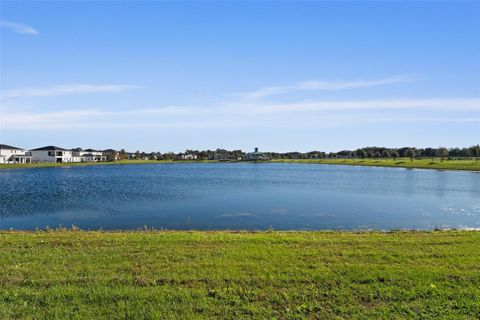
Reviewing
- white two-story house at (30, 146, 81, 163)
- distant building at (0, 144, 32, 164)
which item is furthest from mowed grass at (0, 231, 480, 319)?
white two-story house at (30, 146, 81, 163)

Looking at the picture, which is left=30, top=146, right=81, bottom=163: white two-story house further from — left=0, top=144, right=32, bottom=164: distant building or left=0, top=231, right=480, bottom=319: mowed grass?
left=0, top=231, right=480, bottom=319: mowed grass

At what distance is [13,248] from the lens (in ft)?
38.9

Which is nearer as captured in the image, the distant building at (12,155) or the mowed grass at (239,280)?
the mowed grass at (239,280)

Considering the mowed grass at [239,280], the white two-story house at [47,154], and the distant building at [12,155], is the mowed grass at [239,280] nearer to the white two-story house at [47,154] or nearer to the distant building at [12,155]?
the distant building at [12,155]

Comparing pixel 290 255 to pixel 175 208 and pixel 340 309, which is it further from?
pixel 175 208

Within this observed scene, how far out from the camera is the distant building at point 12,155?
128375 mm

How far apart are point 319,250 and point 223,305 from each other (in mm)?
4945

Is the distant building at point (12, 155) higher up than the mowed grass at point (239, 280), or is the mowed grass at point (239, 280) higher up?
the distant building at point (12, 155)

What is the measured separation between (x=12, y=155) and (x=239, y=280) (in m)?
147

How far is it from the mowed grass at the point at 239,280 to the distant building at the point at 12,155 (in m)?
136

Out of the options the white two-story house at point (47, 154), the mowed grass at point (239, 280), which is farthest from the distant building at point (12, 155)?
the mowed grass at point (239, 280)

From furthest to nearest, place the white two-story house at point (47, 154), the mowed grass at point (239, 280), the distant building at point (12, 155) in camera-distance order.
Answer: the white two-story house at point (47, 154) < the distant building at point (12, 155) < the mowed grass at point (239, 280)

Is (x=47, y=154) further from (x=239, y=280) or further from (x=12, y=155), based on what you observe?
(x=239, y=280)

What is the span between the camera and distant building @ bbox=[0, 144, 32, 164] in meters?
128
